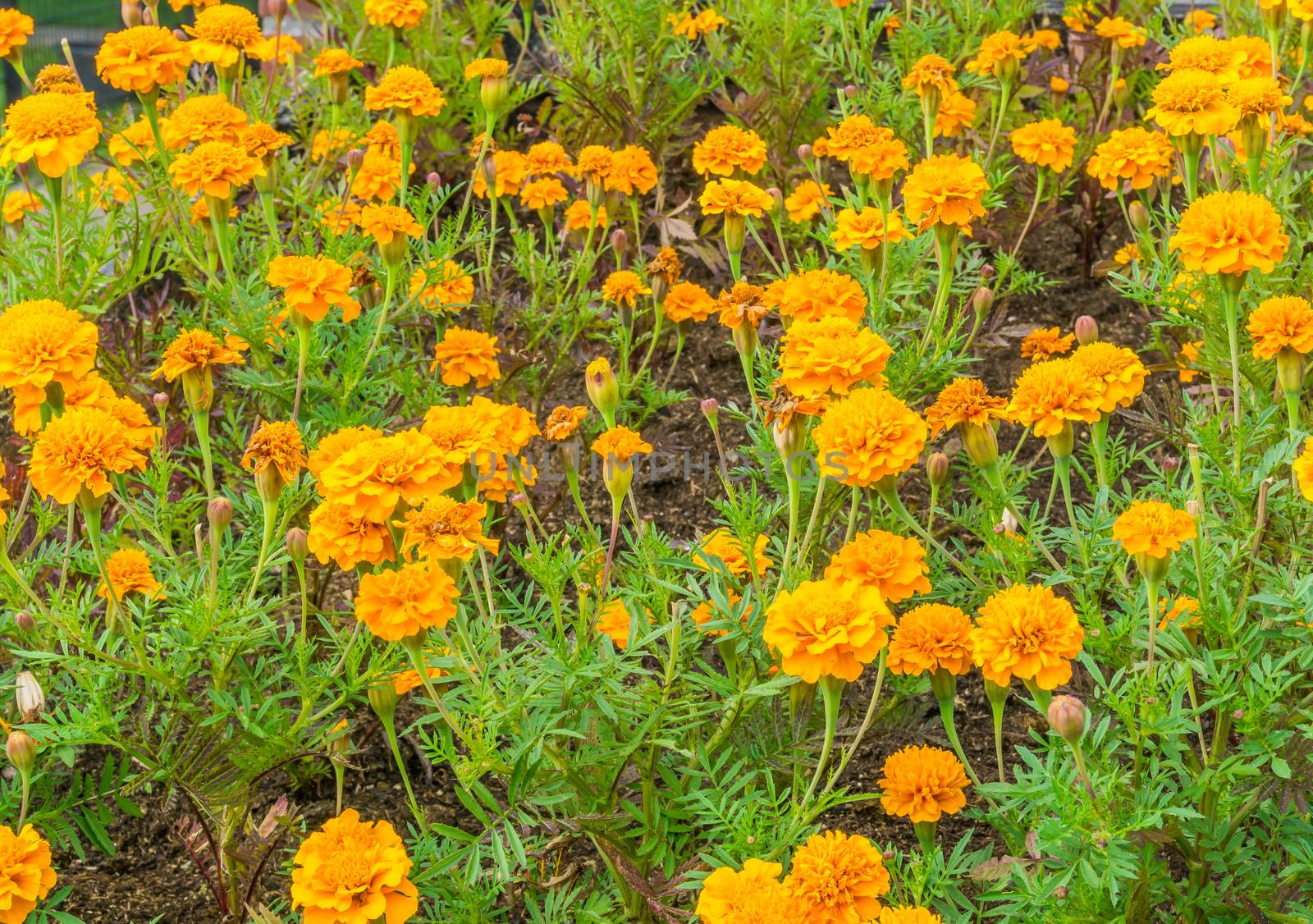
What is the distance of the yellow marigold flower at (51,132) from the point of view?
89.0 inches

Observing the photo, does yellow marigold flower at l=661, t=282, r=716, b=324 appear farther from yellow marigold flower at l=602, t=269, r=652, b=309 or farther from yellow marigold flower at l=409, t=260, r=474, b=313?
yellow marigold flower at l=409, t=260, r=474, b=313

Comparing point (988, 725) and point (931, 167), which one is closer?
point (931, 167)

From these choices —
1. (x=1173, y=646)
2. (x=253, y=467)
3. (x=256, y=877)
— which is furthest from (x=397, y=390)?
(x=1173, y=646)

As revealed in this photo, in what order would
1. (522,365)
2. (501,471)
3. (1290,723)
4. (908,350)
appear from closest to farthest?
(1290,723) → (501,471) → (908,350) → (522,365)

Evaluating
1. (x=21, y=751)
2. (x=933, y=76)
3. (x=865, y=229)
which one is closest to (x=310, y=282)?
(x=21, y=751)

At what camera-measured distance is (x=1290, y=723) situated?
1.68 meters

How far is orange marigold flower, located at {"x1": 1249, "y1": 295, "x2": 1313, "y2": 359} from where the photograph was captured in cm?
188

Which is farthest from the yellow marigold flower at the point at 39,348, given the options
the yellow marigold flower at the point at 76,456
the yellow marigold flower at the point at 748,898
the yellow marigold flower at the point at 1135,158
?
the yellow marigold flower at the point at 1135,158

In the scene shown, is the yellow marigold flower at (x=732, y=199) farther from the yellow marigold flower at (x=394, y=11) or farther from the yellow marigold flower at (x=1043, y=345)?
the yellow marigold flower at (x=394, y=11)

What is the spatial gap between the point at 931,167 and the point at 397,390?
3.91 ft

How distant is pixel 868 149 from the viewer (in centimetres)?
247

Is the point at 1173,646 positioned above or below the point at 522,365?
above

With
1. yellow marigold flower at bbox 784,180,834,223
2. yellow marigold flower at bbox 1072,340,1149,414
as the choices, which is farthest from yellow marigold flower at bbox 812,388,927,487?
yellow marigold flower at bbox 784,180,834,223

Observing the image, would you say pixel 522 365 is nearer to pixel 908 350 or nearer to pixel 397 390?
pixel 397 390
